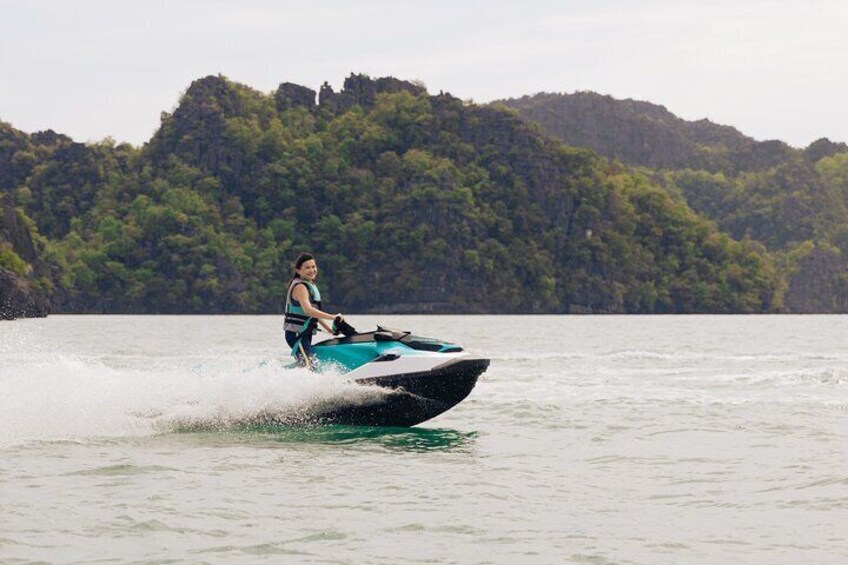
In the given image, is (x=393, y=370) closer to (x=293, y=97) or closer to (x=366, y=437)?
(x=366, y=437)

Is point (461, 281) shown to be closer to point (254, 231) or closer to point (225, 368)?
point (254, 231)

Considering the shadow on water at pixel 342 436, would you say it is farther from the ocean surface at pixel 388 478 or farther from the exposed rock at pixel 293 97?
the exposed rock at pixel 293 97

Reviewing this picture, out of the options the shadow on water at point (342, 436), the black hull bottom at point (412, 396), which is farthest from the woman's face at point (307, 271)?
the shadow on water at point (342, 436)

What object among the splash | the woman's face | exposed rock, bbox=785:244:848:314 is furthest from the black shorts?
exposed rock, bbox=785:244:848:314

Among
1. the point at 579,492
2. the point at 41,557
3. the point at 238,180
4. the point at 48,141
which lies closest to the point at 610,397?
the point at 579,492

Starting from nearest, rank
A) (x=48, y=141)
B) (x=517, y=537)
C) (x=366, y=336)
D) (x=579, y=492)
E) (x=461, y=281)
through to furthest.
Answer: (x=517, y=537) → (x=579, y=492) → (x=366, y=336) → (x=461, y=281) → (x=48, y=141)

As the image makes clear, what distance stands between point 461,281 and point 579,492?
133 m

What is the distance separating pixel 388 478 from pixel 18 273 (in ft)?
302

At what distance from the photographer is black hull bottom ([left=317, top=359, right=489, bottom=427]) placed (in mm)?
15766

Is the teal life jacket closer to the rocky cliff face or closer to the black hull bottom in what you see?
the black hull bottom

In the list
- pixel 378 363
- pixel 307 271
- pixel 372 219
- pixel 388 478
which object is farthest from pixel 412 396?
pixel 372 219

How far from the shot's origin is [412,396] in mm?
15875

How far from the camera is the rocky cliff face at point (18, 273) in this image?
93062 mm

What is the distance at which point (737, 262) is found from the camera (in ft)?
519
